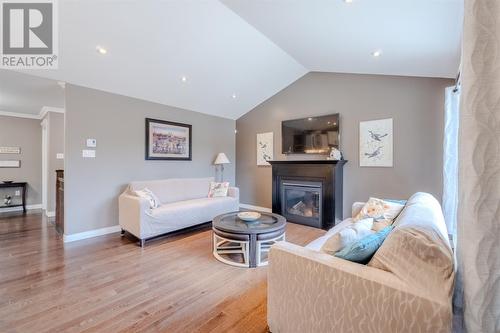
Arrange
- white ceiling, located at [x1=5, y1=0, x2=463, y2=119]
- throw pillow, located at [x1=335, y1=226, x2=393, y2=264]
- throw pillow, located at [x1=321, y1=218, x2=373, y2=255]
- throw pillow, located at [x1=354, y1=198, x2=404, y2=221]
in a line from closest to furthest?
throw pillow, located at [x1=335, y1=226, x2=393, y2=264], throw pillow, located at [x1=321, y1=218, x2=373, y2=255], white ceiling, located at [x1=5, y1=0, x2=463, y2=119], throw pillow, located at [x1=354, y1=198, x2=404, y2=221]

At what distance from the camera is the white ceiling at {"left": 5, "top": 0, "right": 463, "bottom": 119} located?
2145mm

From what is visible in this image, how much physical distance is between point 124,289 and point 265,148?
387 centimetres

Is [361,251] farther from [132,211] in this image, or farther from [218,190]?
[218,190]

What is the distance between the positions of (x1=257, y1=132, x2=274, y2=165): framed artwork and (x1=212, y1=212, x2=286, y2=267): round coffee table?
245 cm

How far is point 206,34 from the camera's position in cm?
300

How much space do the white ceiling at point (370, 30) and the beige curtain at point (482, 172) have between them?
46.9 inches

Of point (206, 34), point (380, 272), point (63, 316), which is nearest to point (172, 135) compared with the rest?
point (206, 34)

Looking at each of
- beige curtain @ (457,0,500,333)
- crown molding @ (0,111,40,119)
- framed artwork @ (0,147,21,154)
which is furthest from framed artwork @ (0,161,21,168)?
beige curtain @ (457,0,500,333)

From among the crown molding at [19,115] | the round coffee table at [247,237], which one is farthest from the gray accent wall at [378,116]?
the crown molding at [19,115]

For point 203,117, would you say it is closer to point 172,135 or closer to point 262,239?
point 172,135

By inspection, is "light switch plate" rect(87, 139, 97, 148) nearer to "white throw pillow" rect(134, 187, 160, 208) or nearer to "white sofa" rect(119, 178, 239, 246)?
"white sofa" rect(119, 178, 239, 246)

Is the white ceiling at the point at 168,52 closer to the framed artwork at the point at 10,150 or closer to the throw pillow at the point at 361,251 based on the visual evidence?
the throw pillow at the point at 361,251

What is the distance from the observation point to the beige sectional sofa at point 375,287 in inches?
37.8

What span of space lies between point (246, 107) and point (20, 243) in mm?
4634
